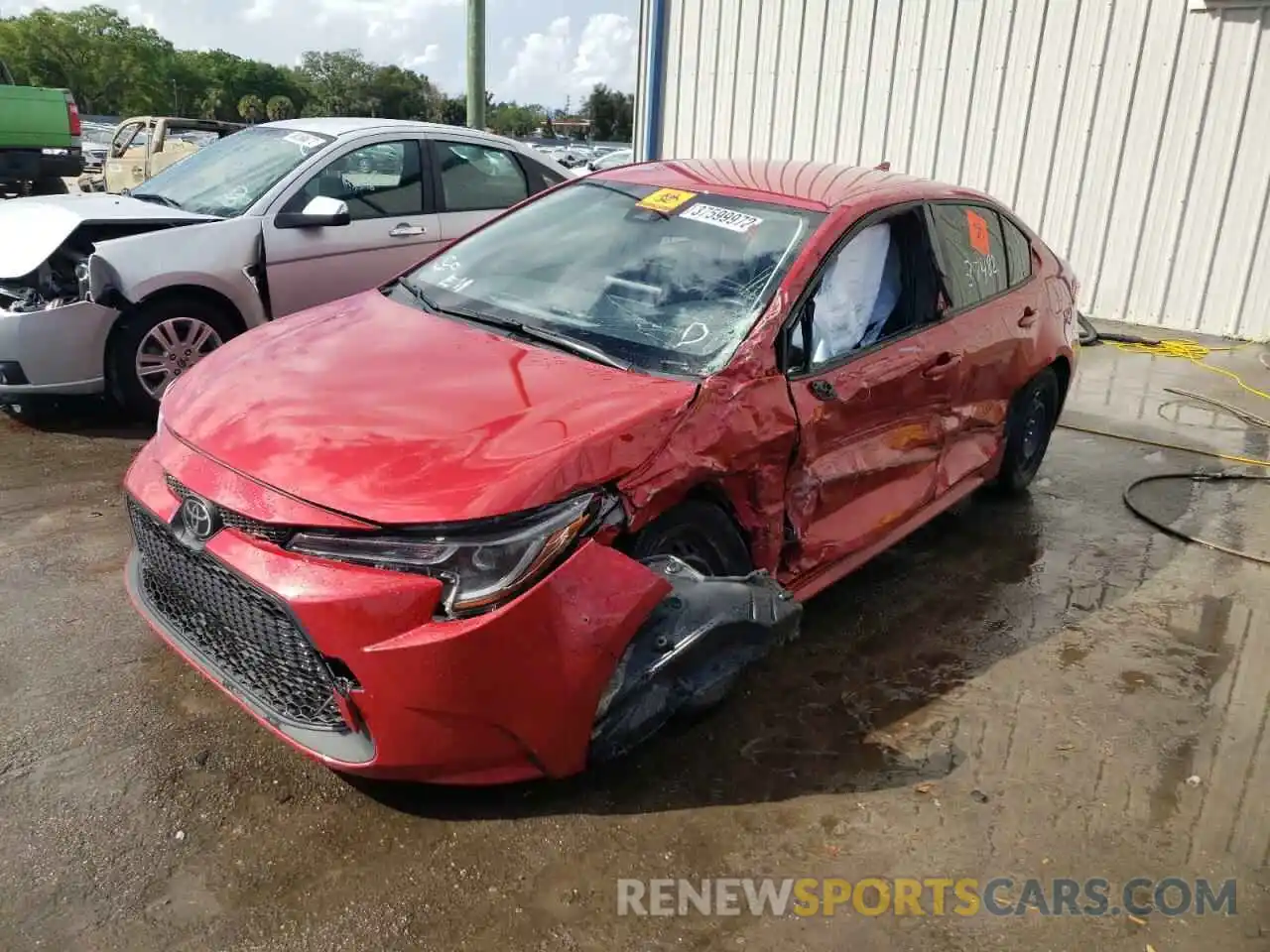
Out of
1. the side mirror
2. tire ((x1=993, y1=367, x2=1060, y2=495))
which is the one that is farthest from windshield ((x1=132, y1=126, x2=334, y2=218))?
tire ((x1=993, y1=367, x2=1060, y2=495))

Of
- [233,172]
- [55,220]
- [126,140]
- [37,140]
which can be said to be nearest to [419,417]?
[55,220]

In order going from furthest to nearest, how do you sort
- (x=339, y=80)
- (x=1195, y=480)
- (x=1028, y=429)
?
(x=339, y=80) → (x=1195, y=480) → (x=1028, y=429)

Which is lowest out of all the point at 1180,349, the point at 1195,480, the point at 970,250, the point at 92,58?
the point at 1195,480

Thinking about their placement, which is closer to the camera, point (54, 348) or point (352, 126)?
point (54, 348)

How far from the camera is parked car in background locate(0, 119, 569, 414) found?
507 cm

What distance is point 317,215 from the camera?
548 centimetres

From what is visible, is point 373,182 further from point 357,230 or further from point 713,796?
point 713,796

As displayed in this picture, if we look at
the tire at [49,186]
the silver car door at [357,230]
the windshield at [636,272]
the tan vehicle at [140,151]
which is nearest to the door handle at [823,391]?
the windshield at [636,272]

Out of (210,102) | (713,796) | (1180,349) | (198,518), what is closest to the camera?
(198,518)

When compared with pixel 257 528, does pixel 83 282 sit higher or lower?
higher

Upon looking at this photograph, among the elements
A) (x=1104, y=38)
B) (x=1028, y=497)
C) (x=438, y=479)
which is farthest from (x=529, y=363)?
(x=1104, y=38)

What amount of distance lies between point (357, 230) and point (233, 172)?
2.79 feet

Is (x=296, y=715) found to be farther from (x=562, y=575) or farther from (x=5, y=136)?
(x=5, y=136)

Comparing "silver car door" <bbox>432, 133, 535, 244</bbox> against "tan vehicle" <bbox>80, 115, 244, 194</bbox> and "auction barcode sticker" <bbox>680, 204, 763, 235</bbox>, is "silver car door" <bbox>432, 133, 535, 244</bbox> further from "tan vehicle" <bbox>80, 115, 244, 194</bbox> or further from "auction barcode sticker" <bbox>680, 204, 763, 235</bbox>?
"tan vehicle" <bbox>80, 115, 244, 194</bbox>
